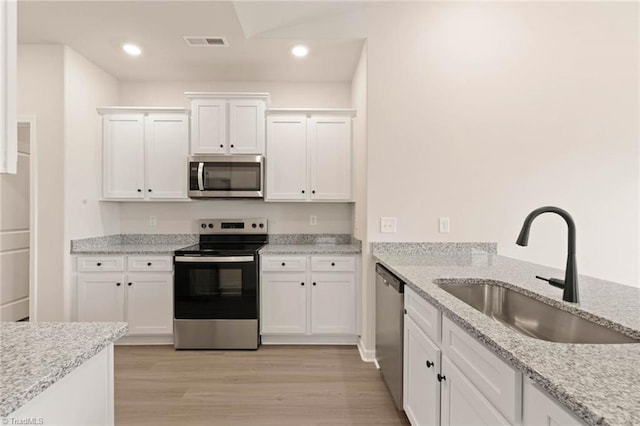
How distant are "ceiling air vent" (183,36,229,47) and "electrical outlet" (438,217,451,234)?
2.39m

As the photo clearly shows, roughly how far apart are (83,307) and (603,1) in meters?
5.13

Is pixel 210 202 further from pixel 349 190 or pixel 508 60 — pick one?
pixel 508 60

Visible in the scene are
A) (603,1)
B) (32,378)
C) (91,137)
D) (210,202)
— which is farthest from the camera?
(210,202)

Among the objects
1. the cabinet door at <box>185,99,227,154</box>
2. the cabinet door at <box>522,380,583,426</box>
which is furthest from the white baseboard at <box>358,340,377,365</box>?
the cabinet door at <box>185,99,227,154</box>

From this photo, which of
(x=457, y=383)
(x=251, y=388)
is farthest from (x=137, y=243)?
(x=457, y=383)

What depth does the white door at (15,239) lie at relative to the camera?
3389 mm

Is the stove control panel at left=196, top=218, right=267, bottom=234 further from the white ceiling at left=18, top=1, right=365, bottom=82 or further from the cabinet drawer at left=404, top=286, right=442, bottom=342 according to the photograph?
the cabinet drawer at left=404, top=286, right=442, bottom=342

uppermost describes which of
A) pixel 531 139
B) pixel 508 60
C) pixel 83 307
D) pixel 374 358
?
pixel 508 60

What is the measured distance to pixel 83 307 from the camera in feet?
9.98

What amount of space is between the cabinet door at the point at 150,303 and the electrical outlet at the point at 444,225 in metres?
2.43

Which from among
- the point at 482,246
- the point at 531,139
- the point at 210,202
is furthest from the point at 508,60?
the point at 210,202

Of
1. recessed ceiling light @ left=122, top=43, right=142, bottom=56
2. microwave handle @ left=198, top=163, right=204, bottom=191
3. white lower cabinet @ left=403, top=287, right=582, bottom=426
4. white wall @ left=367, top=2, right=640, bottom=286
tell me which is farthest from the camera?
microwave handle @ left=198, top=163, right=204, bottom=191

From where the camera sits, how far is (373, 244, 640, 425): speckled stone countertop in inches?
25.9

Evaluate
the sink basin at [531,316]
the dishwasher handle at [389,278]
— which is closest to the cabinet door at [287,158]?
the dishwasher handle at [389,278]
